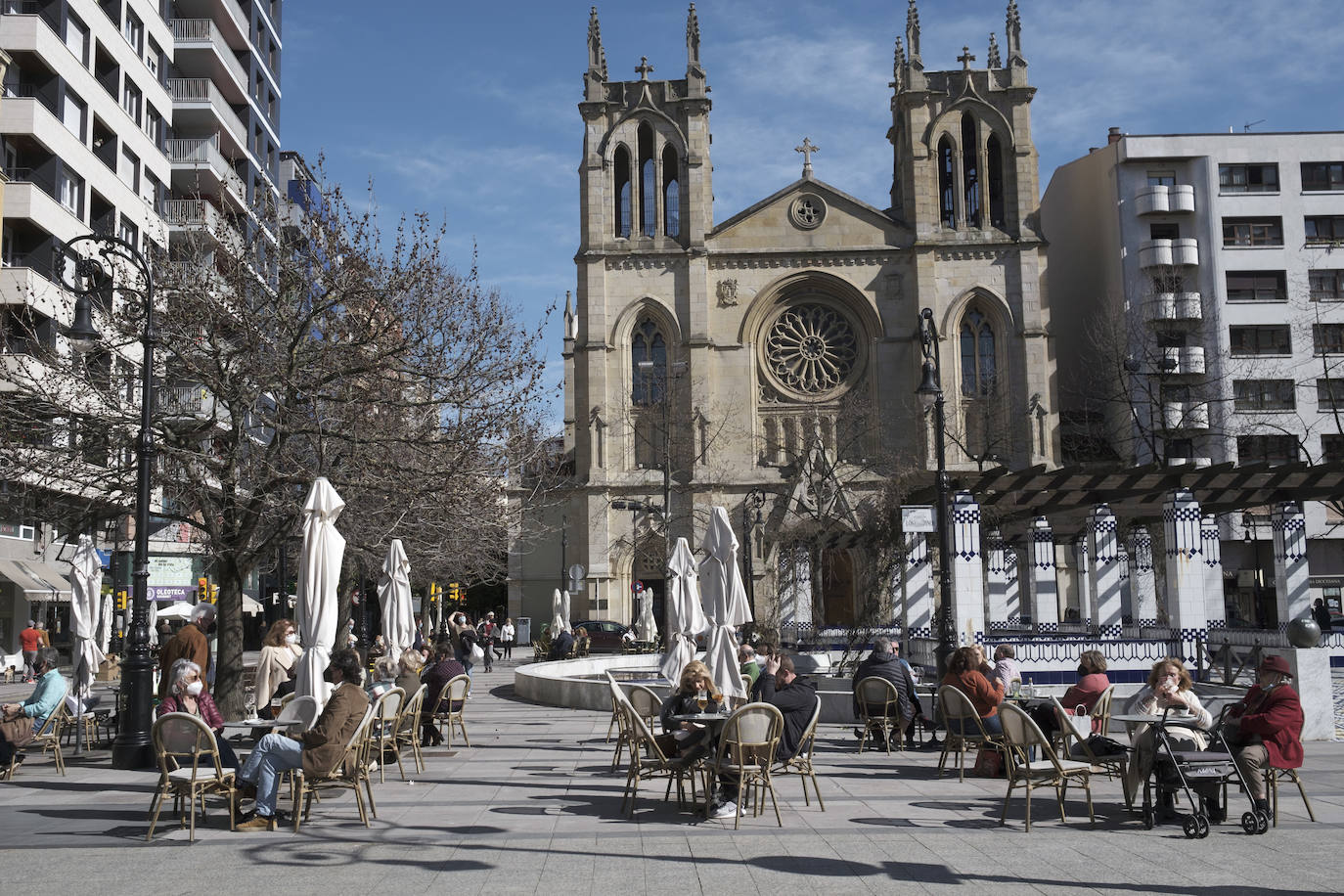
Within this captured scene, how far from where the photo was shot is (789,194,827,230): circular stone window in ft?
166

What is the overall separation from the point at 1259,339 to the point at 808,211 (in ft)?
62.1

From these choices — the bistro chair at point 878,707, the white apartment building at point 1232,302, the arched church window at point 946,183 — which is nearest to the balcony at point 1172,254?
the white apartment building at point 1232,302

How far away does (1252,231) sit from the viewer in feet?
171

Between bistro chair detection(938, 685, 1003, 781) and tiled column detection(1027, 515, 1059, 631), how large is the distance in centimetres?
1639

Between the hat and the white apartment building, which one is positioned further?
the white apartment building

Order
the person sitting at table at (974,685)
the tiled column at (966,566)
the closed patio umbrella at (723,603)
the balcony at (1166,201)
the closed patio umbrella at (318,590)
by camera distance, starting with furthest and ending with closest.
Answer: the balcony at (1166,201), the tiled column at (966,566), the closed patio umbrella at (723,603), the person sitting at table at (974,685), the closed patio umbrella at (318,590)

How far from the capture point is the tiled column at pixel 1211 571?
2284cm

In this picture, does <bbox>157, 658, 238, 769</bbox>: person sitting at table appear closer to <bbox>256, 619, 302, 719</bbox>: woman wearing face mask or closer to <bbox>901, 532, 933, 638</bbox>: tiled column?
<bbox>256, 619, 302, 719</bbox>: woman wearing face mask

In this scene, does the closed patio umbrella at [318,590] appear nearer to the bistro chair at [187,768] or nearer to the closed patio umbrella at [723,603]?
the bistro chair at [187,768]

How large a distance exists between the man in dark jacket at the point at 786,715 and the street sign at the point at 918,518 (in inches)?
352

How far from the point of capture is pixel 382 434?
18375 millimetres

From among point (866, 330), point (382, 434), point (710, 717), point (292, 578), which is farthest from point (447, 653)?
point (866, 330)

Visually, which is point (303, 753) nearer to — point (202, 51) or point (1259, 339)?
point (202, 51)

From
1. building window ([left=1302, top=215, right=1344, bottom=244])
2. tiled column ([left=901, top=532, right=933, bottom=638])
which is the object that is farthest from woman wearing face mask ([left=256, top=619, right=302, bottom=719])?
building window ([left=1302, top=215, right=1344, bottom=244])
